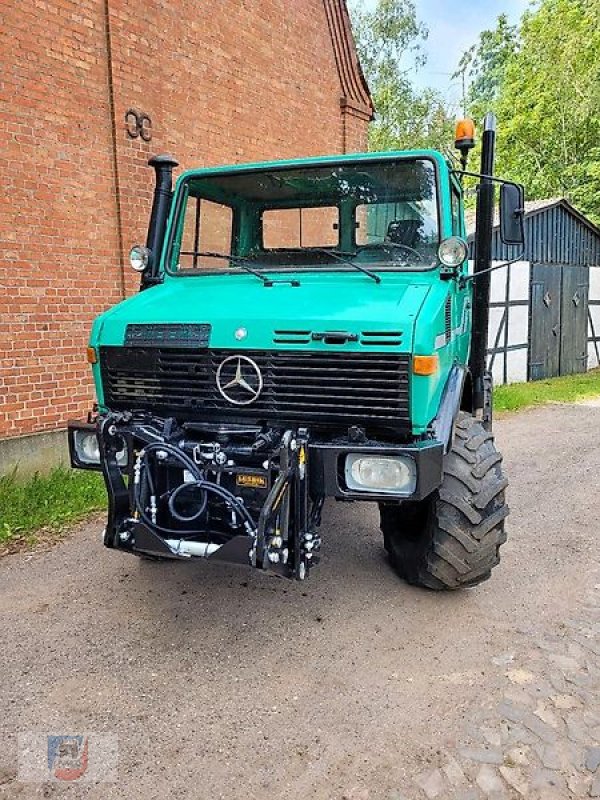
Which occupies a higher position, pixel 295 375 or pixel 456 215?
pixel 456 215

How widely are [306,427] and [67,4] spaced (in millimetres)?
5664

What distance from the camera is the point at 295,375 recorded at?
10.7 ft

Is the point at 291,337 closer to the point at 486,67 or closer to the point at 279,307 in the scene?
the point at 279,307

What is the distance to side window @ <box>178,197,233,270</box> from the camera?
170 inches

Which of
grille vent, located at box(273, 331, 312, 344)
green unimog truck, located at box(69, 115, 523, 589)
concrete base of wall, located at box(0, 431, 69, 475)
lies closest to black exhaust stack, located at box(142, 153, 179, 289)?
green unimog truck, located at box(69, 115, 523, 589)

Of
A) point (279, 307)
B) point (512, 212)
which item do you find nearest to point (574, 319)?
point (512, 212)

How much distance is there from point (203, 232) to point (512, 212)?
1942mm

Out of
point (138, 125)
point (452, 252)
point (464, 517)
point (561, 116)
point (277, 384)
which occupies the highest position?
point (561, 116)

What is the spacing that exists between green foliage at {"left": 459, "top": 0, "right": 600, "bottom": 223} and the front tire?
19363 mm

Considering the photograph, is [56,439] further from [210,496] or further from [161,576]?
[210,496]

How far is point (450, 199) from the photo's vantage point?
3.98 meters

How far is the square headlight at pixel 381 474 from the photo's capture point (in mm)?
3090

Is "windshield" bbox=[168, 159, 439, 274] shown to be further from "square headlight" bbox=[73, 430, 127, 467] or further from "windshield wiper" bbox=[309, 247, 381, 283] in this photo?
"square headlight" bbox=[73, 430, 127, 467]

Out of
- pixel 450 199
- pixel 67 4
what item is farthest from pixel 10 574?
pixel 67 4
